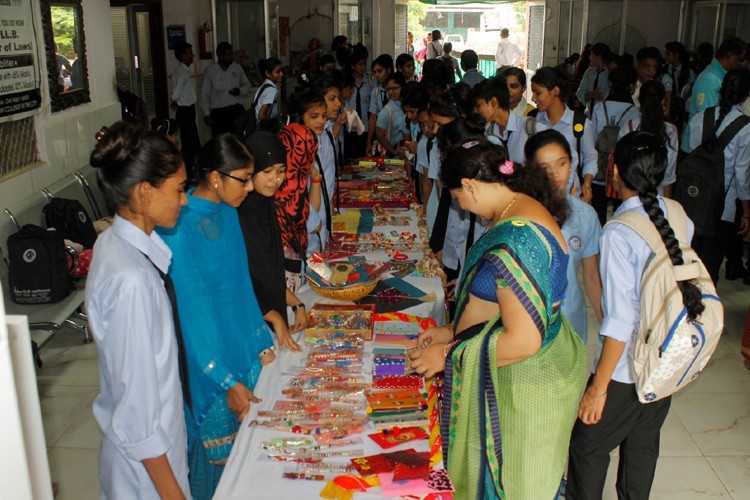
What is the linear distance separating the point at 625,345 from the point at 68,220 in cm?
375

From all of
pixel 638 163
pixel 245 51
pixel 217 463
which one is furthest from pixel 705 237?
pixel 245 51

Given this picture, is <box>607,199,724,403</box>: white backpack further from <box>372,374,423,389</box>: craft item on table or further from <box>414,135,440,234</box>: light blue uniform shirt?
<box>414,135,440,234</box>: light blue uniform shirt

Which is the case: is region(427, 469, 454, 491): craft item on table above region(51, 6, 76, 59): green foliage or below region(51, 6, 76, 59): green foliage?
below

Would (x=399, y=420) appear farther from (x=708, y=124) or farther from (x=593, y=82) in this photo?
(x=593, y=82)

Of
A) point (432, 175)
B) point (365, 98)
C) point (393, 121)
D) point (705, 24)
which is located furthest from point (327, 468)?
point (705, 24)

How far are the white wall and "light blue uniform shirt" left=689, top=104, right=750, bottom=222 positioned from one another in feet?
14.3

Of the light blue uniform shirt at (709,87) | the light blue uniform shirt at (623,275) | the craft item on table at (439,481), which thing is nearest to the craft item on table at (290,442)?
the craft item on table at (439,481)

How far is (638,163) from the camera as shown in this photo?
2338 mm

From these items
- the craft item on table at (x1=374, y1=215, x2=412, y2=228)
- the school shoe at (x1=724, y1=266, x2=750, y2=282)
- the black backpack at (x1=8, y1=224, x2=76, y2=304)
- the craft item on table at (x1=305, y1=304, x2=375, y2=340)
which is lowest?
the school shoe at (x1=724, y1=266, x2=750, y2=282)

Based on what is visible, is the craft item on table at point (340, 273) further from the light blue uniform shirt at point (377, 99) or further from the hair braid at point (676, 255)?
the light blue uniform shirt at point (377, 99)

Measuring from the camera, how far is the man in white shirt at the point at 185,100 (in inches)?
372

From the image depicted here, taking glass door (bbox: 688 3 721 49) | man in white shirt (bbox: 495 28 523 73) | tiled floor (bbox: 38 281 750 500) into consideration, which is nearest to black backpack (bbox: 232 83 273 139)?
tiled floor (bbox: 38 281 750 500)

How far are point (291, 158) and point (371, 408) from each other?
1.59 meters

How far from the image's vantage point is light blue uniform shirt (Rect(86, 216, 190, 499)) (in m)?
1.68
